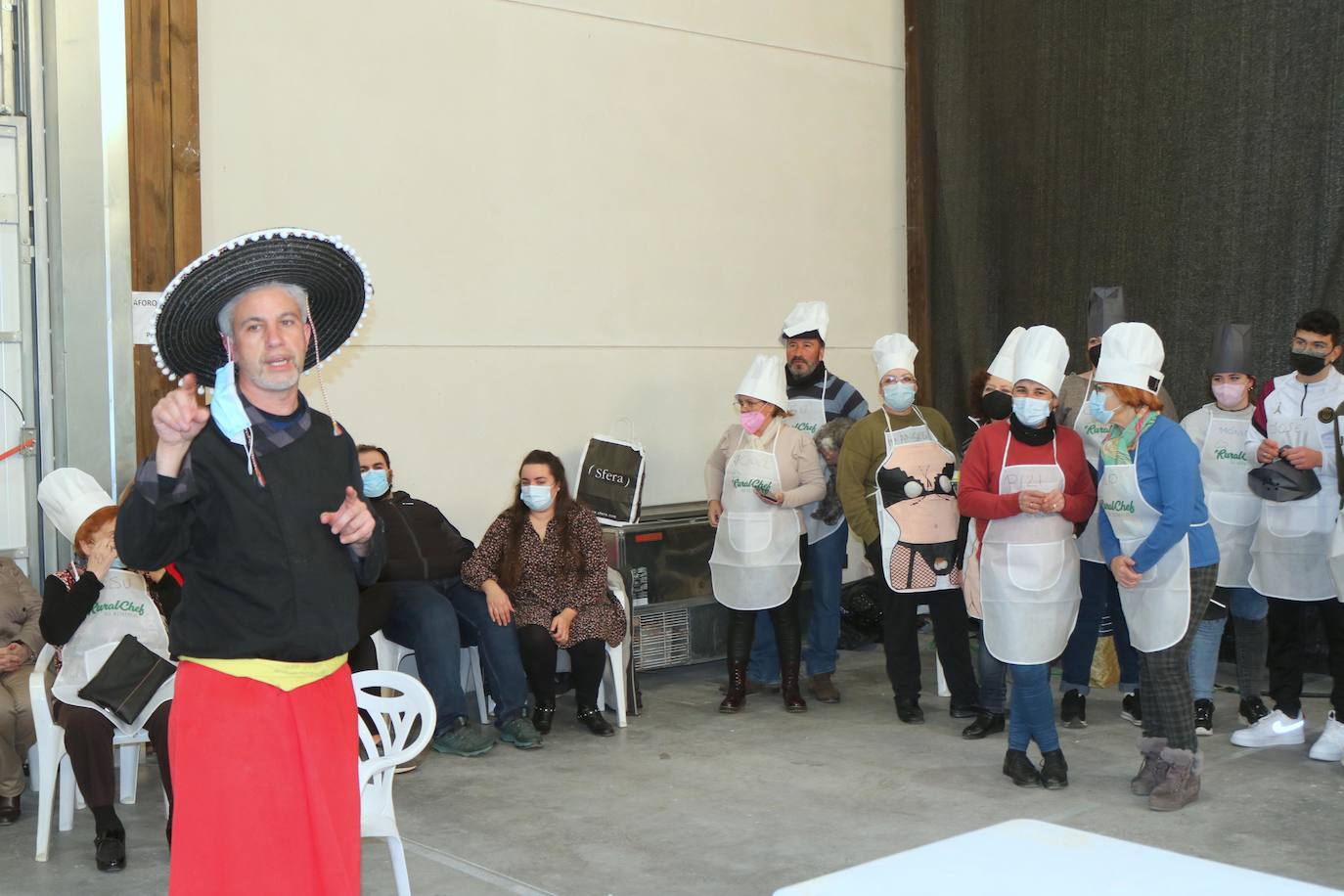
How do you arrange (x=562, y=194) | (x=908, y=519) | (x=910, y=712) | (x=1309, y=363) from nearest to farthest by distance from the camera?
1. (x=1309, y=363)
2. (x=908, y=519)
3. (x=910, y=712)
4. (x=562, y=194)

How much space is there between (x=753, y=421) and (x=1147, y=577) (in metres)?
1.80

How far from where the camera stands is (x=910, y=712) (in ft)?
16.5

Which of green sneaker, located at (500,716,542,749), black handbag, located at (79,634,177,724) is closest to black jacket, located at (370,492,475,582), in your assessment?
green sneaker, located at (500,716,542,749)

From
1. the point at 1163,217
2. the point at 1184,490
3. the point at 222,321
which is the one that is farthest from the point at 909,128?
the point at 222,321

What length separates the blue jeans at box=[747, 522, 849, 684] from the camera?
5.43 metres

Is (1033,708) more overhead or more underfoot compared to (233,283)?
more underfoot

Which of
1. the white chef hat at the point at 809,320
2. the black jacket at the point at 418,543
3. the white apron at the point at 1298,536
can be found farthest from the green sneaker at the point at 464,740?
the white apron at the point at 1298,536

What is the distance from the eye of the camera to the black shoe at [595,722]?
4.96 meters

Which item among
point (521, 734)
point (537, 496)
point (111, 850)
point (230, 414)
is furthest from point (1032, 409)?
point (111, 850)

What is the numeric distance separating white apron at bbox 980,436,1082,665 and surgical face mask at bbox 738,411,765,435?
1.31 m

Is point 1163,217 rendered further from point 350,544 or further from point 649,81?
point 350,544

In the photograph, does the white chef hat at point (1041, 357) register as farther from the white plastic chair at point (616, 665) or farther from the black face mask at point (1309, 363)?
the white plastic chair at point (616, 665)

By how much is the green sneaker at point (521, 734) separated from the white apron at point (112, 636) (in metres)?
1.35

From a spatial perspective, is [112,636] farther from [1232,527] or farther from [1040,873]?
[1232,527]
